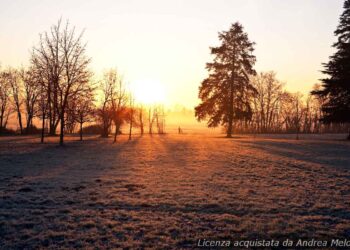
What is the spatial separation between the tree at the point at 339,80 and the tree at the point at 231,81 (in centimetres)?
931

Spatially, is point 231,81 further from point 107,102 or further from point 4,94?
point 4,94

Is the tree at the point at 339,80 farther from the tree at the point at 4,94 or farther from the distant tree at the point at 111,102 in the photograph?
the tree at the point at 4,94

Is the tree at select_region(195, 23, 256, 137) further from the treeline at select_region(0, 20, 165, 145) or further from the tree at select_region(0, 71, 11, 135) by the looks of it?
the tree at select_region(0, 71, 11, 135)

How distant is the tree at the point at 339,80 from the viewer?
33.2 metres

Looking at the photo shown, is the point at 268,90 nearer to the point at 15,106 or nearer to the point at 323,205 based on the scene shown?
the point at 15,106

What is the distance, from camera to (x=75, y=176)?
44.2 feet

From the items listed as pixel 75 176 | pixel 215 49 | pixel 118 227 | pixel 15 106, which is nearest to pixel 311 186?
pixel 118 227

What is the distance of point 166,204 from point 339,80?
3232cm

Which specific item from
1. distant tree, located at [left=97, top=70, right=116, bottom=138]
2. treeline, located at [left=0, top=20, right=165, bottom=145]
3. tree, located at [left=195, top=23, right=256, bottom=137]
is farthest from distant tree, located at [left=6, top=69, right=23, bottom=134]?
tree, located at [left=195, top=23, right=256, bottom=137]

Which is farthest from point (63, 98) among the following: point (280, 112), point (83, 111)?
point (280, 112)

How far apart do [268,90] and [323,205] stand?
6601cm

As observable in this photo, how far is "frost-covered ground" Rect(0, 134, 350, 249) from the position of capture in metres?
6.61

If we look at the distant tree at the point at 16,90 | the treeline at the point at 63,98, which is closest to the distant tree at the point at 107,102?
the treeline at the point at 63,98

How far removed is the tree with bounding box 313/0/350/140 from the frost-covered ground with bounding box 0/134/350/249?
19547 mm
